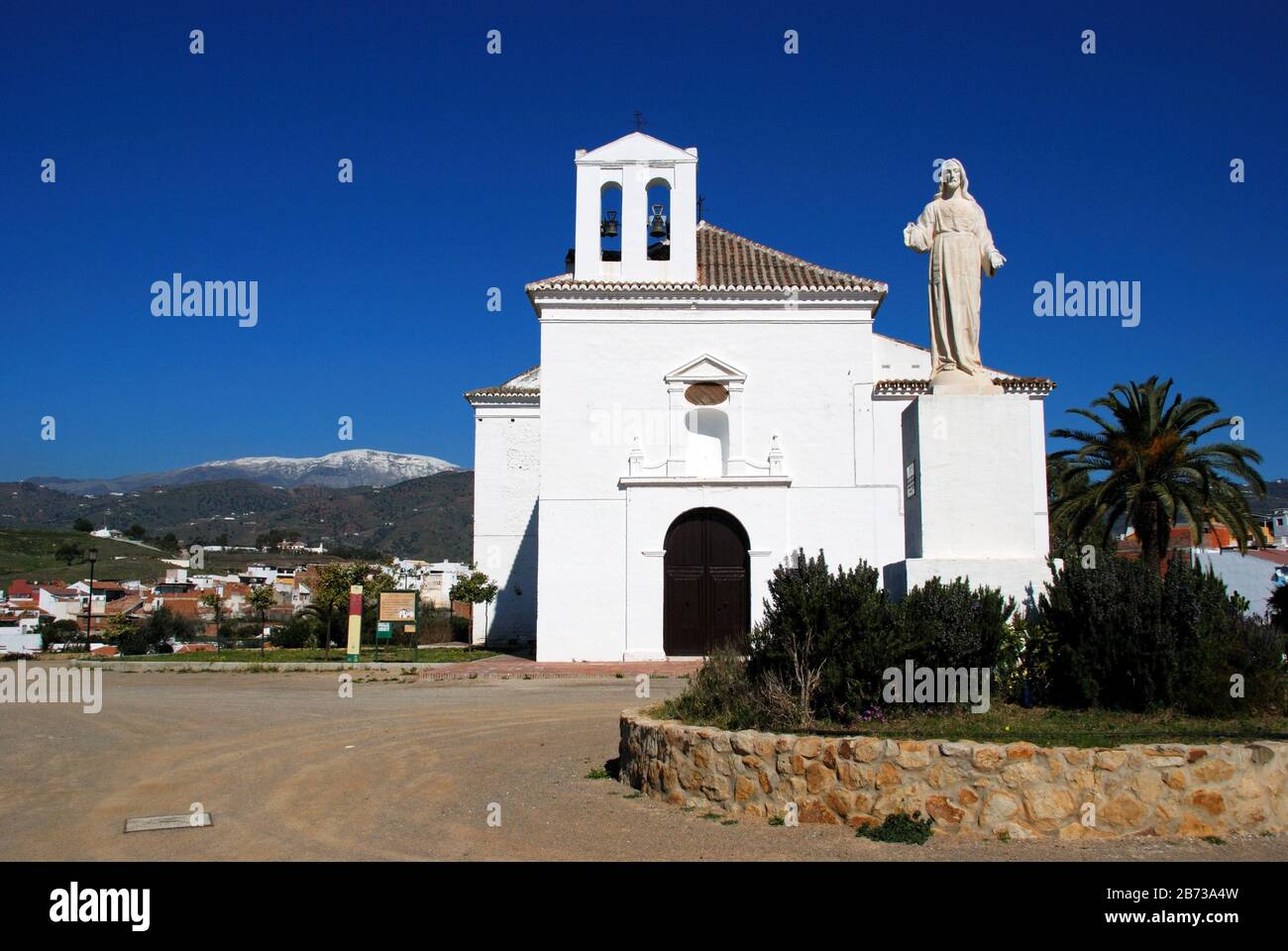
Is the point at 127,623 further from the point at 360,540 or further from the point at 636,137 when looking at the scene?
the point at 360,540

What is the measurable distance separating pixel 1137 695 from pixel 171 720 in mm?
11916

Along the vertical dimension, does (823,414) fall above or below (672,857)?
above

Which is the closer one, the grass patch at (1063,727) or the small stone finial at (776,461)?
the grass patch at (1063,727)

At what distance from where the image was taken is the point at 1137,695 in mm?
8273

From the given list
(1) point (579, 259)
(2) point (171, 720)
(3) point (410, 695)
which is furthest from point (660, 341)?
(2) point (171, 720)

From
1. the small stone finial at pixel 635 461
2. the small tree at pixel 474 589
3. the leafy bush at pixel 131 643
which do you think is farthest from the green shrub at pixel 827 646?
the leafy bush at pixel 131 643

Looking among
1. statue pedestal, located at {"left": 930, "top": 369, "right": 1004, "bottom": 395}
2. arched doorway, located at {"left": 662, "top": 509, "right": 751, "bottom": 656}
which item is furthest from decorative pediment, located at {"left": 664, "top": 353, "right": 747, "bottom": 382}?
statue pedestal, located at {"left": 930, "top": 369, "right": 1004, "bottom": 395}

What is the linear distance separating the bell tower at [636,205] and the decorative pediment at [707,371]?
223 cm

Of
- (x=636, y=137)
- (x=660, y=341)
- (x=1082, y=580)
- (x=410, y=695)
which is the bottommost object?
(x=410, y=695)

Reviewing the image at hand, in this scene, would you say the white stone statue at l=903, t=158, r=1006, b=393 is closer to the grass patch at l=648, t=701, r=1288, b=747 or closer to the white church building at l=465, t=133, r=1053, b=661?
the grass patch at l=648, t=701, r=1288, b=747

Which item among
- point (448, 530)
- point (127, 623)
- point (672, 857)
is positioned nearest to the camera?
point (672, 857)

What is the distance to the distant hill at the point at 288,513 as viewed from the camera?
Result: 13000 cm

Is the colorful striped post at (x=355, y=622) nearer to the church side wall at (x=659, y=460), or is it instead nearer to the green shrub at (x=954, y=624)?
the church side wall at (x=659, y=460)
